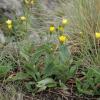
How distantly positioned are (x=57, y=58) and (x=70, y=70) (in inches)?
5.3

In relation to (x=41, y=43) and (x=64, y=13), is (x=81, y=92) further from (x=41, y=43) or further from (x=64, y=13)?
(x=64, y=13)

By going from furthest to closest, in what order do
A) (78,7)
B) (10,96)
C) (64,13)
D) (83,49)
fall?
(64,13)
(78,7)
(83,49)
(10,96)

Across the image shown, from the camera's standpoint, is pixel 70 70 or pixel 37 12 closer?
pixel 70 70

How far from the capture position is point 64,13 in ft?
12.6

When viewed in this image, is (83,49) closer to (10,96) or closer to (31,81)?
(31,81)

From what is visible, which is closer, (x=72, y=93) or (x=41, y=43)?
(x=72, y=93)

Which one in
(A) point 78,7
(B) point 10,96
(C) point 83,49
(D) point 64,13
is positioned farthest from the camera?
(D) point 64,13

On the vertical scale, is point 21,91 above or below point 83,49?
below

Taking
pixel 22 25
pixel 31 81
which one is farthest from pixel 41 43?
pixel 31 81

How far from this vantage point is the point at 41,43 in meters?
3.30

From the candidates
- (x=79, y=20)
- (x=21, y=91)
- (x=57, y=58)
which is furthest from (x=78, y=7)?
(x=21, y=91)

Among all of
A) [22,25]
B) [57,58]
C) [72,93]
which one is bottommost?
[72,93]

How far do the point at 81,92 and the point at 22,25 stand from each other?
83cm

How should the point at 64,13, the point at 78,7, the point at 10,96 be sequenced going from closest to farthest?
the point at 10,96
the point at 78,7
the point at 64,13
